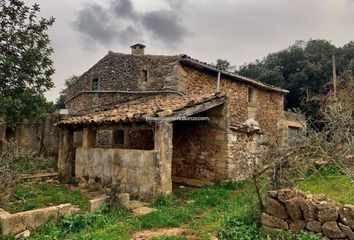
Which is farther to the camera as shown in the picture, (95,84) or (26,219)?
(95,84)

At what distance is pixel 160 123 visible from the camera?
850 centimetres

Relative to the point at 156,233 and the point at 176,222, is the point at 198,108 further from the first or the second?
the point at 156,233

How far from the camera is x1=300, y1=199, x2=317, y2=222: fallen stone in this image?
16.3ft

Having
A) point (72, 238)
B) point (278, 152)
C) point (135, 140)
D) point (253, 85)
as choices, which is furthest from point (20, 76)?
point (253, 85)

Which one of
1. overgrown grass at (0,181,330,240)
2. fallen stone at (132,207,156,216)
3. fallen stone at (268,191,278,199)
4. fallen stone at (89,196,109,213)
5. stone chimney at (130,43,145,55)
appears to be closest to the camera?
fallen stone at (268,191,278,199)

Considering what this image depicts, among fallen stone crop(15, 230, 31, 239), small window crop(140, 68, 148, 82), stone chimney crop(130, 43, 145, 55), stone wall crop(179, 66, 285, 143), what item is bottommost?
fallen stone crop(15, 230, 31, 239)

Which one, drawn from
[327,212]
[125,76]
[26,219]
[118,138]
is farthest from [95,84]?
[327,212]

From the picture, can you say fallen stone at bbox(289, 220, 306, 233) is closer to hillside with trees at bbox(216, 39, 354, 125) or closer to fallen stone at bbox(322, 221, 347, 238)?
→ fallen stone at bbox(322, 221, 347, 238)

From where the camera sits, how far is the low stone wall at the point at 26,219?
6.04 metres

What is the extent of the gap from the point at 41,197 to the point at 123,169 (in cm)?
243

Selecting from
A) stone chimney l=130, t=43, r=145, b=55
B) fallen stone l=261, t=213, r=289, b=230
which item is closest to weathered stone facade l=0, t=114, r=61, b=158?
stone chimney l=130, t=43, r=145, b=55

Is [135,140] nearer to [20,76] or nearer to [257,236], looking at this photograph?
[20,76]

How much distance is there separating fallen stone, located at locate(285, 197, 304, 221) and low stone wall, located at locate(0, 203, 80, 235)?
15.5 ft

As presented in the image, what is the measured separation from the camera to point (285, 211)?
530 centimetres
